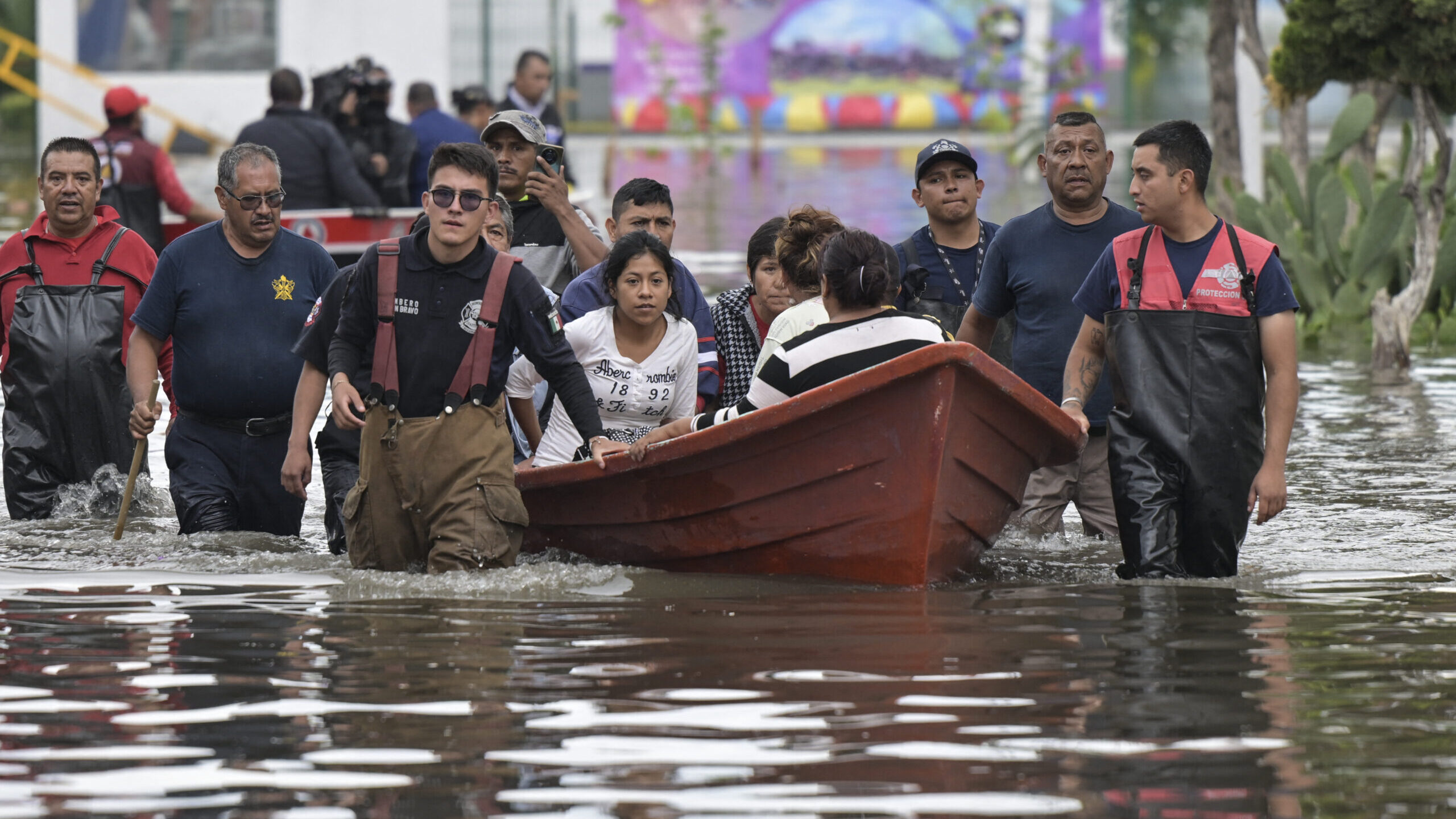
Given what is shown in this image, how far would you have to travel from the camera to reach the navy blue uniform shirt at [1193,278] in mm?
6117

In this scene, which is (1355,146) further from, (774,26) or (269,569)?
(774,26)

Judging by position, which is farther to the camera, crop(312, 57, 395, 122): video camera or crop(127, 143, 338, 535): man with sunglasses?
crop(312, 57, 395, 122): video camera

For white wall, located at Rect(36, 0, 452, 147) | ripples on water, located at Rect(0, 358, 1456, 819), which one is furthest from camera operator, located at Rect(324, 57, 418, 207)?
white wall, located at Rect(36, 0, 452, 147)

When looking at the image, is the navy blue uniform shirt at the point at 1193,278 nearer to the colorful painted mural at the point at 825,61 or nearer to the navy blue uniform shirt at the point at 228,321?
the navy blue uniform shirt at the point at 228,321

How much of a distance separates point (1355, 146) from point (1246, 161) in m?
2.62

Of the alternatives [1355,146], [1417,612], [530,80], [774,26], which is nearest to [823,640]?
[1417,612]

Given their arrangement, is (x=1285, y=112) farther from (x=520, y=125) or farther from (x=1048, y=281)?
(x=520, y=125)

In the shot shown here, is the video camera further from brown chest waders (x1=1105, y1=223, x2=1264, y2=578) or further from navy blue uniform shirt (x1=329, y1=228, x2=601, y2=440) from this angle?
brown chest waders (x1=1105, y1=223, x2=1264, y2=578)

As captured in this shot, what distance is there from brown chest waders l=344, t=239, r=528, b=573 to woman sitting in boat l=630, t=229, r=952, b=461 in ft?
2.56

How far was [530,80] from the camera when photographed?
13.3 meters

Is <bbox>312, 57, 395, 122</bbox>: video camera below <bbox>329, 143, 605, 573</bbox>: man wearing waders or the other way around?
the other way around

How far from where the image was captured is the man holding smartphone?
7930mm

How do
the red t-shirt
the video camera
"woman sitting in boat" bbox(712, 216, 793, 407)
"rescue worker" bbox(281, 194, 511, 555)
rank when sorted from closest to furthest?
"rescue worker" bbox(281, 194, 511, 555) < "woman sitting in boat" bbox(712, 216, 793, 407) < the red t-shirt < the video camera

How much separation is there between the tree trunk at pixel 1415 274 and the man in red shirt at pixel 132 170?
7.60m
